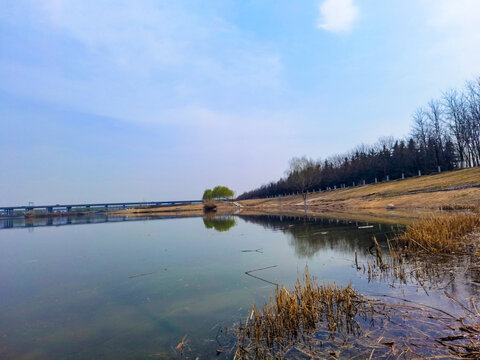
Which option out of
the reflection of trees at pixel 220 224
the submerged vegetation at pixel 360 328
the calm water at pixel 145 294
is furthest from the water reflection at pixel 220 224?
the submerged vegetation at pixel 360 328

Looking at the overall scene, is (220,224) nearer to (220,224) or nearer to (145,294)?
(220,224)

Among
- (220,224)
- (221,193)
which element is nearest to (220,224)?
(220,224)

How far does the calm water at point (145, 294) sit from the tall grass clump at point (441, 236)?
2.14 metres

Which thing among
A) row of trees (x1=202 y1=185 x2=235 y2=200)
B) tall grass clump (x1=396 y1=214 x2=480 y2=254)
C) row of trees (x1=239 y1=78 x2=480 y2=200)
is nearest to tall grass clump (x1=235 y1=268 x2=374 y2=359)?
tall grass clump (x1=396 y1=214 x2=480 y2=254)

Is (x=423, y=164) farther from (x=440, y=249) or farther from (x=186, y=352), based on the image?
(x=186, y=352)

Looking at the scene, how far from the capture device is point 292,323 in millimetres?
5391

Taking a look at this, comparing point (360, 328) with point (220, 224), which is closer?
point (360, 328)

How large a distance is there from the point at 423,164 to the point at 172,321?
8493cm

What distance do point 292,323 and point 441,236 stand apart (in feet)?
29.3

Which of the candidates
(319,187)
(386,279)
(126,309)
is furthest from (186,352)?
(319,187)

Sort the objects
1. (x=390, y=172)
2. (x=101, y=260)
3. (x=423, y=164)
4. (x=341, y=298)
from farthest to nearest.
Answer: (x=390, y=172) < (x=423, y=164) < (x=101, y=260) < (x=341, y=298)

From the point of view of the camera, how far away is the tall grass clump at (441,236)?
1043cm

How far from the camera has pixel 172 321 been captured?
6.55 metres

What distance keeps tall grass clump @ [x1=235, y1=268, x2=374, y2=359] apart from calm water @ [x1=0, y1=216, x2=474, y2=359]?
58 centimetres
